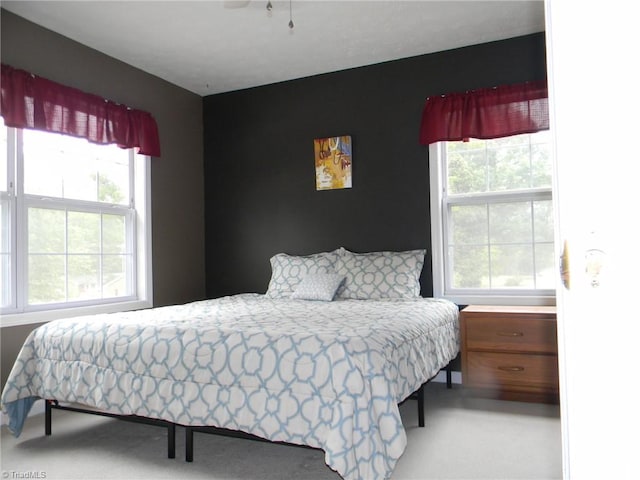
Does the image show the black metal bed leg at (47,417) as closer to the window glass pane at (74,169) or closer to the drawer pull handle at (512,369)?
the window glass pane at (74,169)

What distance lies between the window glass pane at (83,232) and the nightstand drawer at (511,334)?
9.69 feet

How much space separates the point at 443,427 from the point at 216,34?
3162 millimetres

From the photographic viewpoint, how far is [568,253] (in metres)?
0.52

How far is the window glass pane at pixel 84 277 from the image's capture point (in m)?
3.85

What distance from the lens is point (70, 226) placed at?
385cm

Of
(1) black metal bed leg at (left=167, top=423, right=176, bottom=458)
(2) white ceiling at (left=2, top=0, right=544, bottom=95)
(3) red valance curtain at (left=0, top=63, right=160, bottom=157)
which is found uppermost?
(2) white ceiling at (left=2, top=0, right=544, bottom=95)

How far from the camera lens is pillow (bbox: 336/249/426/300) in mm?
3930

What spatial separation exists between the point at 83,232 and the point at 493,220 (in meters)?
3.26

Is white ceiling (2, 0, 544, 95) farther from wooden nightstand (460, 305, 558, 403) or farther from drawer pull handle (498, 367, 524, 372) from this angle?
drawer pull handle (498, 367, 524, 372)

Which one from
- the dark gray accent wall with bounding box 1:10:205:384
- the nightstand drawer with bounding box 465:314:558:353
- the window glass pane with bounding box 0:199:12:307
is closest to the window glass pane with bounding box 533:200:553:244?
the nightstand drawer with bounding box 465:314:558:353

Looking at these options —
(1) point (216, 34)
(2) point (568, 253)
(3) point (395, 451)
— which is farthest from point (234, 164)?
(2) point (568, 253)

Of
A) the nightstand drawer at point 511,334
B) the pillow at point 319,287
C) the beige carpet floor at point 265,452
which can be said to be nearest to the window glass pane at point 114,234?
the beige carpet floor at point 265,452

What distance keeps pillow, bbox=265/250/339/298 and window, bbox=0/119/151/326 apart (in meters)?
1.15

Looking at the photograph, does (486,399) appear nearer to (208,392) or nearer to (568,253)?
(208,392)
